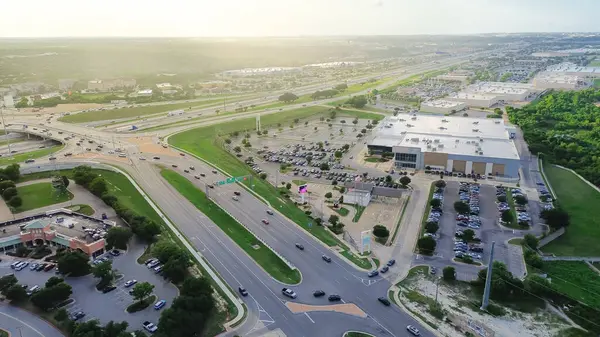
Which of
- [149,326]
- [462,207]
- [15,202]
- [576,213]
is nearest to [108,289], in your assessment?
[149,326]

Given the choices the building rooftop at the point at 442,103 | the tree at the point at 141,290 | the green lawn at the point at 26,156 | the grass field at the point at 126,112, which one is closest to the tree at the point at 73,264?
the tree at the point at 141,290

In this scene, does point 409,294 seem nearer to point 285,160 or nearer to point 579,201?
point 579,201

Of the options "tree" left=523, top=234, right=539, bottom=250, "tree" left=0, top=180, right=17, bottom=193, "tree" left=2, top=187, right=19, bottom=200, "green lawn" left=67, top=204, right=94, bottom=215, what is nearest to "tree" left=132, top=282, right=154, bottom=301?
"green lawn" left=67, top=204, right=94, bottom=215

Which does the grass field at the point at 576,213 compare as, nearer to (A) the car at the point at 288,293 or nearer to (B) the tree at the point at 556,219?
(B) the tree at the point at 556,219

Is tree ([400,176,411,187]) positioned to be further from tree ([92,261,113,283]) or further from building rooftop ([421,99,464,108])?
building rooftop ([421,99,464,108])

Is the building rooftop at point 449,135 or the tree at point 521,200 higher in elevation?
the building rooftop at point 449,135

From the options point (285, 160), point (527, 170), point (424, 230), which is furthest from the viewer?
point (285, 160)

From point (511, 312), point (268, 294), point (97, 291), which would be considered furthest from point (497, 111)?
point (97, 291)
